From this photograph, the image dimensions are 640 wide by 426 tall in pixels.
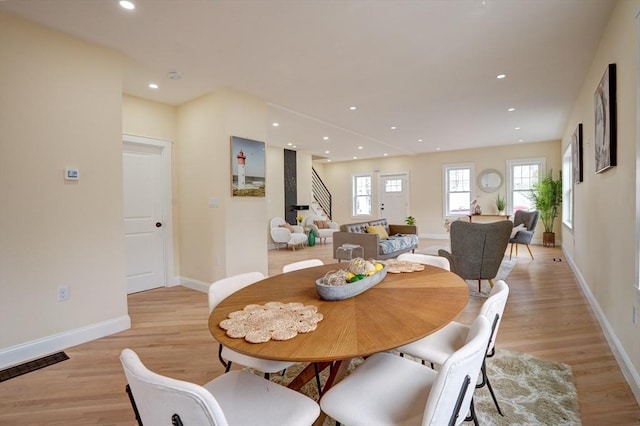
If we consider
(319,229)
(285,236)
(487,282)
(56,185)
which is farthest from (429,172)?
(56,185)

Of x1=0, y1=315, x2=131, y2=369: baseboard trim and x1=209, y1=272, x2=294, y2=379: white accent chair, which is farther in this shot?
x1=0, y1=315, x2=131, y2=369: baseboard trim

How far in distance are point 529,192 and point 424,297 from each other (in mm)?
8466

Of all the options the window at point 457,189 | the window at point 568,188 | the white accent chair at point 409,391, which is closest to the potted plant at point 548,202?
the window at point 568,188

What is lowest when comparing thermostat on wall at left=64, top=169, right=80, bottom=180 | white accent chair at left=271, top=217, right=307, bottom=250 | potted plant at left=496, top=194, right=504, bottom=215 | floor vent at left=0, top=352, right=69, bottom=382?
floor vent at left=0, top=352, right=69, bottom=382

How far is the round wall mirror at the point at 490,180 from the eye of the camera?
860 cm

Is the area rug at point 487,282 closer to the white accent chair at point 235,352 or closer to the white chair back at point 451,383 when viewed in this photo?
the white accent chair at point 235,352

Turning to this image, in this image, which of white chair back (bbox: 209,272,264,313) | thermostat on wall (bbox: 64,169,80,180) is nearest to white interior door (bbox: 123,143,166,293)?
thermostat on wall (bbox: 64,169,80,180)

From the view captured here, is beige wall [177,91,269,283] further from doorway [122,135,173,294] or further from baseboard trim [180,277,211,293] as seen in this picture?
doorway [122,135,173,294]

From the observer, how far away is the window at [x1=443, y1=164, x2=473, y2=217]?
359 inches

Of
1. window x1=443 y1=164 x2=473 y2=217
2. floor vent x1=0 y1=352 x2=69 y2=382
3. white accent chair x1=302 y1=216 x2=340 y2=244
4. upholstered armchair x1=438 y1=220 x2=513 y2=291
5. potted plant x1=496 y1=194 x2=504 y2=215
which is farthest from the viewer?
window x1=443 y1=164 x2=473 y2=217

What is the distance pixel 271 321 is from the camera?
1247 mm

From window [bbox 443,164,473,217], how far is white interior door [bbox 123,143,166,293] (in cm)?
791

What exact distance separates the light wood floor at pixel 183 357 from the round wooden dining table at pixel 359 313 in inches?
39.3

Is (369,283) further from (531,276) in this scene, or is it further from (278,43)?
(531,276)
